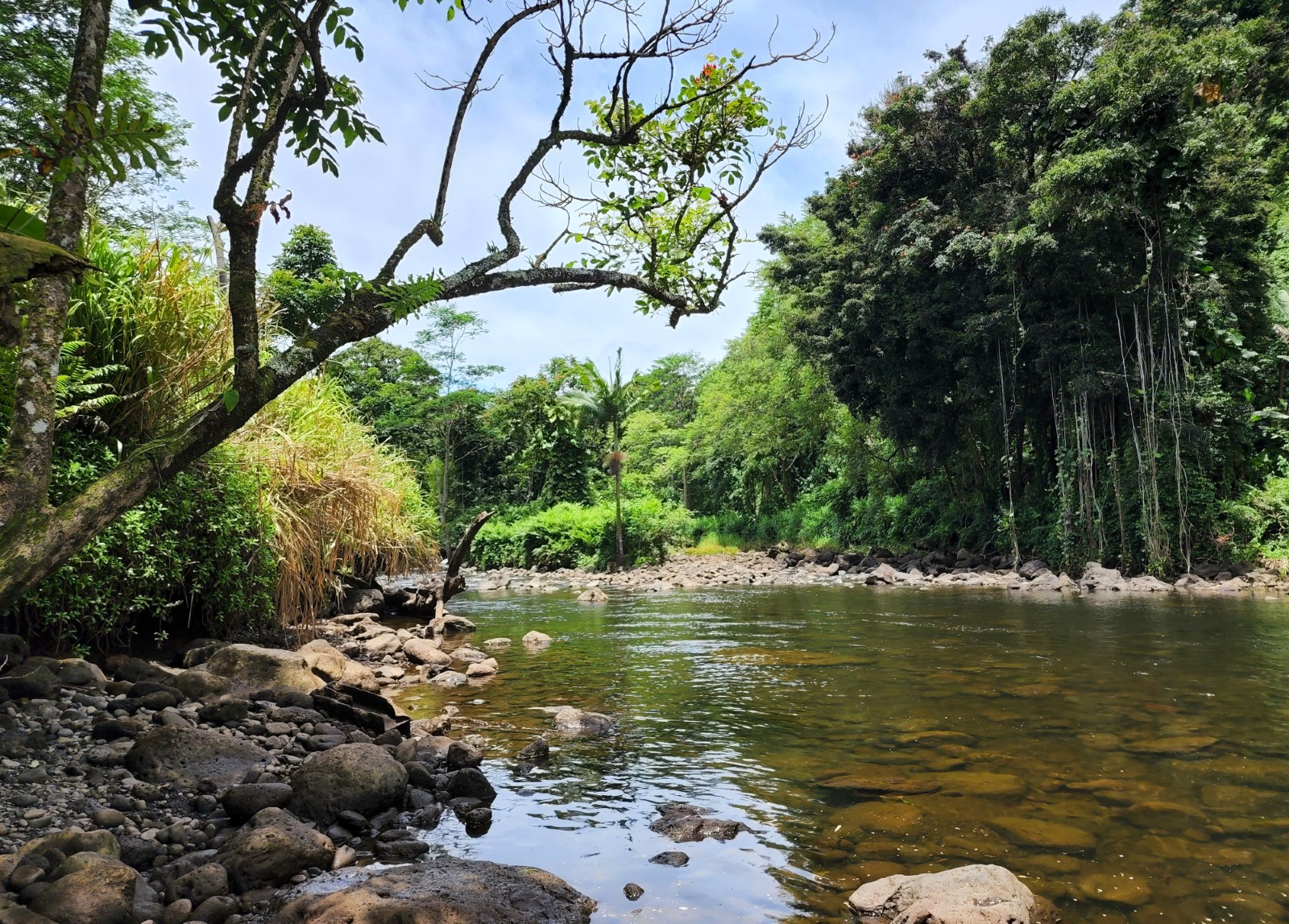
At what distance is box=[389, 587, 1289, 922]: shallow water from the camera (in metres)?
3.01

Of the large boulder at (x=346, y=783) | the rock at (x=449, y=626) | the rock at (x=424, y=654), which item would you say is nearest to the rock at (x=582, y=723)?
the large boulder at (x=346, y=783)

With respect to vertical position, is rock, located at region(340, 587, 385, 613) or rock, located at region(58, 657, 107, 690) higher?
rock, located at region(58, 657, 107, 690)

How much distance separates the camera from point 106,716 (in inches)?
150

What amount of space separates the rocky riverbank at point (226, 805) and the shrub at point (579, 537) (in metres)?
20.1

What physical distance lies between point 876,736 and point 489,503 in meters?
30.7

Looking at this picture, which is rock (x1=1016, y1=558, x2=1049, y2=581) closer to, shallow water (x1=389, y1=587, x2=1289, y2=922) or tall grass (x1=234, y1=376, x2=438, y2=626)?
shallow water (x1=389, y1=587, x2=1289, y2=922)

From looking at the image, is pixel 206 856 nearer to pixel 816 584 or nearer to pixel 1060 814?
pixel 1060 814

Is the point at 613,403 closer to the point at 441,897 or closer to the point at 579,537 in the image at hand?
the point at 579,537

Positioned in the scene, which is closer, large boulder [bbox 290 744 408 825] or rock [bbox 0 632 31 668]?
large boulder [bbox 290 744 408 825]

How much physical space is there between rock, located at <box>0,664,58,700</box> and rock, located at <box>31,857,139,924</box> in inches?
75.5

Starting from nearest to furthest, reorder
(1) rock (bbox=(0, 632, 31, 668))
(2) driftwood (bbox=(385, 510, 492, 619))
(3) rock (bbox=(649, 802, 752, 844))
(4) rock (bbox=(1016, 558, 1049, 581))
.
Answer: (3) rock (bbox=(649, 802, 752, 844))
(1) rock (bbox=(0, 632, 31, 668))
(2) driftwood (bbox=(385, 510, 492, 619))
(4) rock (bbox=(1016, 558, 1049, 581))

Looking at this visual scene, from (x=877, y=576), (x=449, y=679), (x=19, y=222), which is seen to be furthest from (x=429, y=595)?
(x=877, y=576)

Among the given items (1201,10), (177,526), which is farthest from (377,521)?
(1201,10)

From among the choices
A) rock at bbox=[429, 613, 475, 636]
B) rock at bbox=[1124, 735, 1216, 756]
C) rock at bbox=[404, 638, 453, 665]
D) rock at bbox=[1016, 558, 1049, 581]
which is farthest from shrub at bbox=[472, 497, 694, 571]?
rock at bbox=[1124, 735, 1216, 756]
